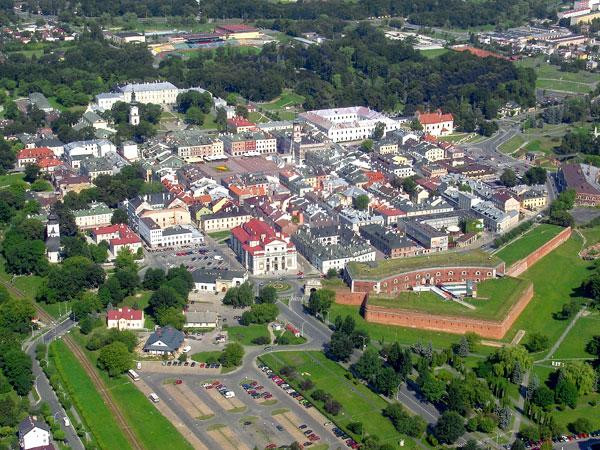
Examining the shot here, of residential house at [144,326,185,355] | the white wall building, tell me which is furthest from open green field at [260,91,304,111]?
residential house at [144,326,185,355]

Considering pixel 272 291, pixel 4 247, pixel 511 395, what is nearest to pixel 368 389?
pixel 511 395

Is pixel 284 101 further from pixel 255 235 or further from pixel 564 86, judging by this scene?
pixel 255 235

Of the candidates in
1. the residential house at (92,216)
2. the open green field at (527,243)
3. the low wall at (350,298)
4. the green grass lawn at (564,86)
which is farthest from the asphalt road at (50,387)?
the green grass lawn at (564,86)

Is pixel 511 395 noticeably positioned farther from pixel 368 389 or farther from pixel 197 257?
pixel 197 257

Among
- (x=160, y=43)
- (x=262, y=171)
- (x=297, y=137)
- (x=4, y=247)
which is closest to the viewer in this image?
(x=4, y=247)

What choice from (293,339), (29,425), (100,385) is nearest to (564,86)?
(293,339)

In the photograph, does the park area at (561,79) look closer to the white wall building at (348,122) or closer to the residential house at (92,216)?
the white wall building at (348,122)
